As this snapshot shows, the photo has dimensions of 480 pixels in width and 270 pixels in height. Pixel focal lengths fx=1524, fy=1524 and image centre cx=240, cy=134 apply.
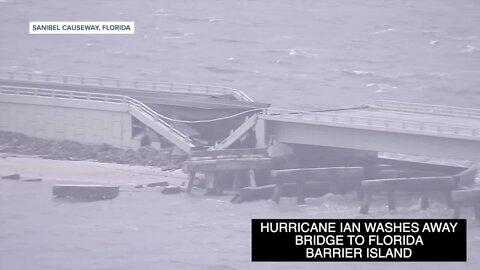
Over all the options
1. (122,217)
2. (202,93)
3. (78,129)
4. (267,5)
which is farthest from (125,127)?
(267,5)

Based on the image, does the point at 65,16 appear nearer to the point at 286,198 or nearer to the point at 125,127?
the point at 125,127

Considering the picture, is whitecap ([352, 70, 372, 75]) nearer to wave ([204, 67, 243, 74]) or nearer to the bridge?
wave ([204, 67, 243, 74])

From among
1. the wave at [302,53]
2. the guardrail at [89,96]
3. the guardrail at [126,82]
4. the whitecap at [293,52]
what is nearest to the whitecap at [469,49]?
the wave at [302,53]

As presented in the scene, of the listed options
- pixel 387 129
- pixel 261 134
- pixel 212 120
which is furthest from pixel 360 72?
pixel 387 129

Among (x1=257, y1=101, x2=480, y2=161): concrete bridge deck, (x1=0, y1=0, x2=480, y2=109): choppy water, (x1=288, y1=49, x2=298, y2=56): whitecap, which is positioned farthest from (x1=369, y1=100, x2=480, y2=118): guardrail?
(x1=288, y1=49, x2=298, y2=56): whitecap

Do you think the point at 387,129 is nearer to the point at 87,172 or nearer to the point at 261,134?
the point at 261,134

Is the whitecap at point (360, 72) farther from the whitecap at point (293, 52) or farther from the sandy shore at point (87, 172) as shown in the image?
the sandy shore at point (87, 172)
